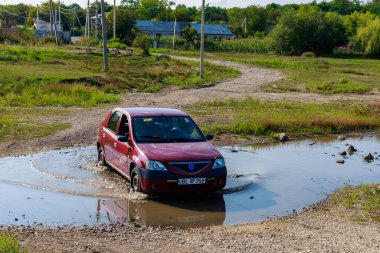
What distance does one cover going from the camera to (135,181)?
12.0 metres

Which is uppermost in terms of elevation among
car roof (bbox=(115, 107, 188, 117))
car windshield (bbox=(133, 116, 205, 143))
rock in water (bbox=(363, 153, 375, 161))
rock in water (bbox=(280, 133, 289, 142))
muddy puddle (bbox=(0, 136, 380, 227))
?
A: car roof (bbox=(115, 107, 188, 117))

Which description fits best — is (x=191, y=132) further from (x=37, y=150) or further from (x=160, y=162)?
(x=37, y=150)

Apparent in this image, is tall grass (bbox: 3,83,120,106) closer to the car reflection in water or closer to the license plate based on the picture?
the car reflection in water

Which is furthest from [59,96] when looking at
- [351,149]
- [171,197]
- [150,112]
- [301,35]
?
[301,35]

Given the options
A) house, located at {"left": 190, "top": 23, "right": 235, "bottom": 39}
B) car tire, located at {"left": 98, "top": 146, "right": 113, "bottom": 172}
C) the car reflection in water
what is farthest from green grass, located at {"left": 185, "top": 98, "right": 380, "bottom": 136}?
house, located at {"left": 190, "top": 23, "right": 235, "bottom": 39}

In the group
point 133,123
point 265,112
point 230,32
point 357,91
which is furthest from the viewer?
point 230,32

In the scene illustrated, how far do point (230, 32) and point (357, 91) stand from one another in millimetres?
84832

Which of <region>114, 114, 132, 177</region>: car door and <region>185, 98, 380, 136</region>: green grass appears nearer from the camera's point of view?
<region>114, 114, 132, 177</region>: car door

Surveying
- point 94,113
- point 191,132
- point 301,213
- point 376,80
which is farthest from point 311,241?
point 376,80

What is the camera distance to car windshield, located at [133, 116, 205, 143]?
12539 millimetres

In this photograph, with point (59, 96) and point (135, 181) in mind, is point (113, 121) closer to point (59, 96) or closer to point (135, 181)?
point (135, 181)

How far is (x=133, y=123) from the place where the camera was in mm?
12938

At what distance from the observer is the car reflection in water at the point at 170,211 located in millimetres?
10336

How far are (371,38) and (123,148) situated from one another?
65340mm
